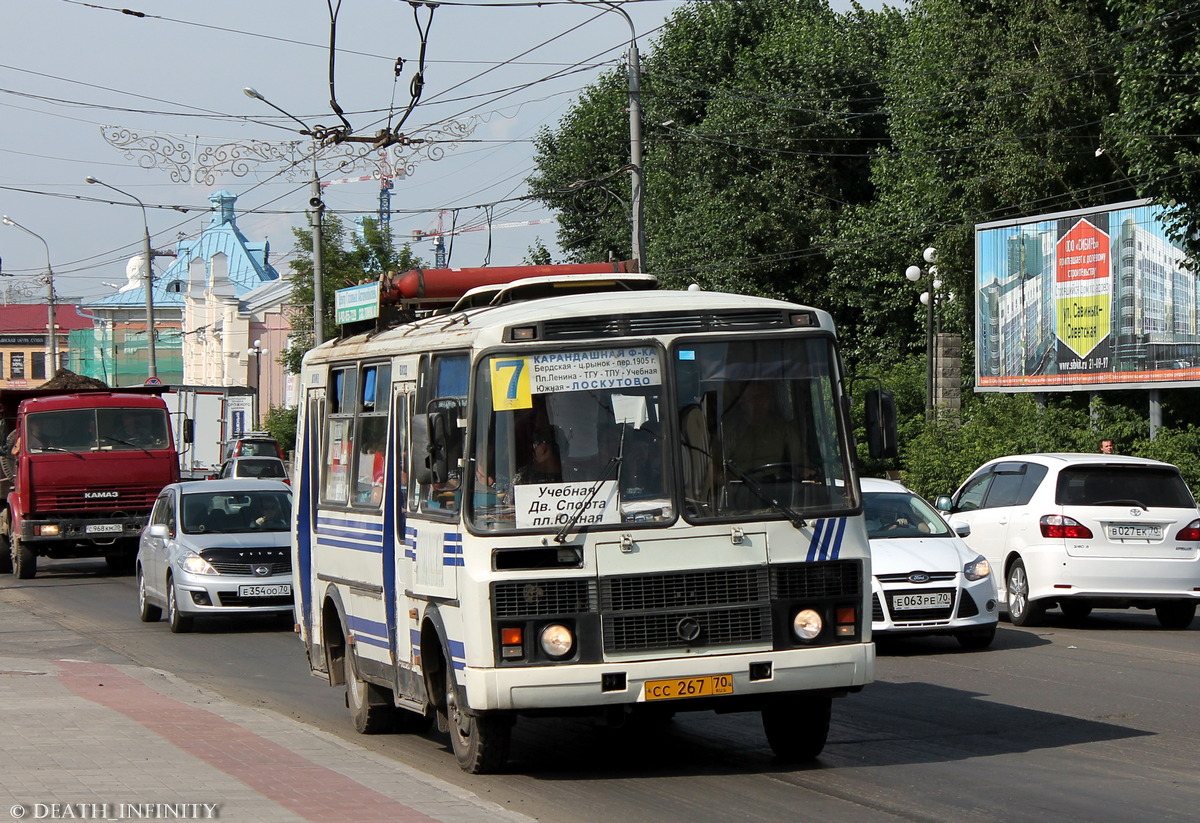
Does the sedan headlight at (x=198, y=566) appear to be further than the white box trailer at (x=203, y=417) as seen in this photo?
No

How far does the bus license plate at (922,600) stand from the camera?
14305 millimetres

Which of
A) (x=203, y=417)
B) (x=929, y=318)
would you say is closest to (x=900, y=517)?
(x=929, y=318)

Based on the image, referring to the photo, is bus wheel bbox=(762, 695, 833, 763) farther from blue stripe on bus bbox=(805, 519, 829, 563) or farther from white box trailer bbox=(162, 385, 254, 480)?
white box trailer bbox=(162, 385, 254, 480)

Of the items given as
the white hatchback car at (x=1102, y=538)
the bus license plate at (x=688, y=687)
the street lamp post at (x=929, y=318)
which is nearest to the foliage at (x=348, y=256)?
the street lamp post at (x=929, y=318)

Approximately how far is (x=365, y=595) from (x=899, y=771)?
11.9 ft

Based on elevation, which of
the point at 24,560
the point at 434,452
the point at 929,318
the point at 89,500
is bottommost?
the point at 24,560

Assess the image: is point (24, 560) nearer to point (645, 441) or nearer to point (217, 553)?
point (217, 553)

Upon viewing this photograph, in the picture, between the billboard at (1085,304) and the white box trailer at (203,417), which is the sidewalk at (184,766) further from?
the white box trailer at (203,417)

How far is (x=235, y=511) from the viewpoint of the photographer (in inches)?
766

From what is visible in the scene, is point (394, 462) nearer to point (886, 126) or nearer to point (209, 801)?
point (209, 801)

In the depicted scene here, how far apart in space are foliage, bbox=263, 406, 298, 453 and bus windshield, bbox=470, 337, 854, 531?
61385 mm

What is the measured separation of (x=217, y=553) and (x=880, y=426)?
10.9 meters

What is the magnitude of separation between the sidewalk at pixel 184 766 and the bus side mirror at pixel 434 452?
1564 mm

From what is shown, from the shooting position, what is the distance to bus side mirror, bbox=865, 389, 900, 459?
29.5 feet
